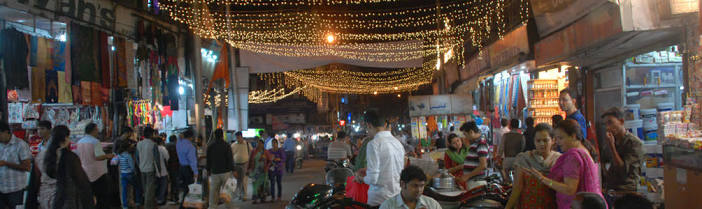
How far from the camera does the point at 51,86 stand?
947 cm

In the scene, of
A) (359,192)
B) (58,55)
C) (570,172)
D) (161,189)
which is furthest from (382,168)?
(161,189)

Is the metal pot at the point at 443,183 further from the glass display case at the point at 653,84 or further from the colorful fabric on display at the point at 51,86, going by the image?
the colorful fabric on display at the point at 51,86

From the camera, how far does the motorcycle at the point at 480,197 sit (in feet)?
16.4

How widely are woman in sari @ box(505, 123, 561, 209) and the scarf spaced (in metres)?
2.91

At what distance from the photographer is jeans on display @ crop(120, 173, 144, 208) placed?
11164 mm

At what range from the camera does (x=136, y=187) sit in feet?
37.2

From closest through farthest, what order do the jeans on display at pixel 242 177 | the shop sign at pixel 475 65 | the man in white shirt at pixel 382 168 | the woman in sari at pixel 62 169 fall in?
the man in white shirt at pixel 382 168
the woman in sari at pixel 62 169
the jeans on display at pixel 242 177
the shop sign at pixel 475 65

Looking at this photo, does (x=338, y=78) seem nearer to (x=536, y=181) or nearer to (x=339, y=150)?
(x=339, y=150)

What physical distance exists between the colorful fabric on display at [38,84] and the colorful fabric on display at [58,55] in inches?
11.4

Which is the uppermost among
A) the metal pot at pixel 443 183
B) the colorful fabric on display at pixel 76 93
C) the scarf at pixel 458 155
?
the colorful fabric on display at pixel 76 93

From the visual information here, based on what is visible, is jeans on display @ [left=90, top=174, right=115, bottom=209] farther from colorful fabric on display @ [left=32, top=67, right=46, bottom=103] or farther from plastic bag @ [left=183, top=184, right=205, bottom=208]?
colorful fabric on display @ [left=32, top=67, right=46, bottom=103]

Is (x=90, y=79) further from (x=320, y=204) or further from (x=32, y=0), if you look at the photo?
(x=320, y=204)

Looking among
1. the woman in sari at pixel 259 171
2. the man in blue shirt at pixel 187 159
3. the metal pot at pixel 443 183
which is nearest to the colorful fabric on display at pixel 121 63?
the man in blue shirt at pixel 187 159

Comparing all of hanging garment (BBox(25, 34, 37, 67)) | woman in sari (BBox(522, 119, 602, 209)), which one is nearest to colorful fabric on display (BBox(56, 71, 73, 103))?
hanging garment (BBox(25, 34, 37, 67))
